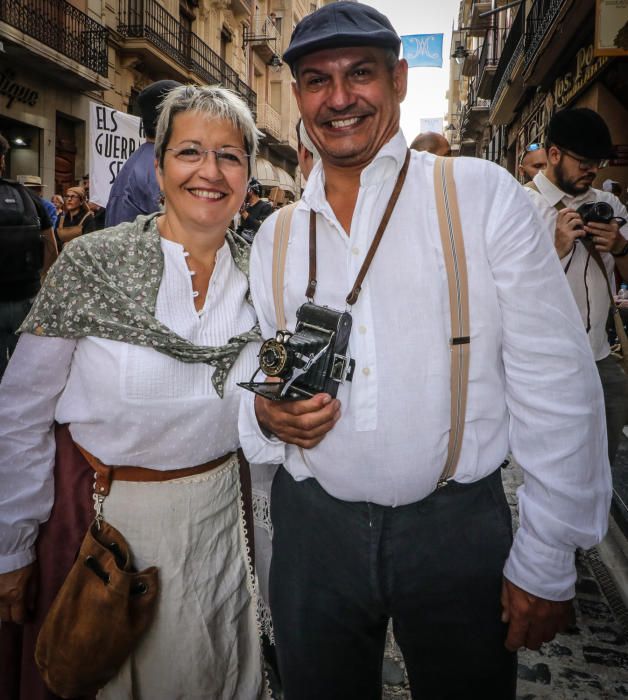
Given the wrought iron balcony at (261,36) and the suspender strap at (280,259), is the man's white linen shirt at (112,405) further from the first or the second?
the wrought iron balcony at (261,36)

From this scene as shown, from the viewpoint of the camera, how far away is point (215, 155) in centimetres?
205

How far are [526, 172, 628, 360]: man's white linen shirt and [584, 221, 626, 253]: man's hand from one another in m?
0.10

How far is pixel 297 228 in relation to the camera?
174 centimetres

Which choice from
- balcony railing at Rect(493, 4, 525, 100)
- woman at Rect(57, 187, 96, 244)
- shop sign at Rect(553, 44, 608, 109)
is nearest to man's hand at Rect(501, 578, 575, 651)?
woman at Rect(57, 187, 96, 244)

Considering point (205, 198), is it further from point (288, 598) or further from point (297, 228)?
point (288, 598)

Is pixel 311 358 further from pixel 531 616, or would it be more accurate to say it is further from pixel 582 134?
pixel 582 134

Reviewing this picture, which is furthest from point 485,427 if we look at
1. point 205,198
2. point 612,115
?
point 612,115

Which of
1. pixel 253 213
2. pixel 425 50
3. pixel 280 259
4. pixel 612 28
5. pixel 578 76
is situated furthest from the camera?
pixel 425 50

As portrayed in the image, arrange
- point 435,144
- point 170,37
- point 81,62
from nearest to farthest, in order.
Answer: point 435,144, point 81,62, point 170,37

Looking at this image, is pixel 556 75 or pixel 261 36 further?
pixel 261 36

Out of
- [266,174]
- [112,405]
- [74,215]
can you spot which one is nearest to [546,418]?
[112,405]

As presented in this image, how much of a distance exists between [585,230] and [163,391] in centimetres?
223

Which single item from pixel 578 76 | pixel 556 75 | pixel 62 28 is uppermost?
pixel 62 28

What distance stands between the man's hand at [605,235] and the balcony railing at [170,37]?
12939 mm
